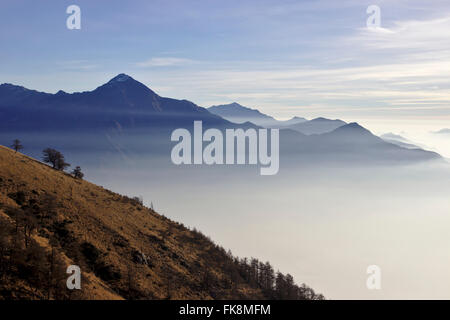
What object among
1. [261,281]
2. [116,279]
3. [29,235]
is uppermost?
[29,235]

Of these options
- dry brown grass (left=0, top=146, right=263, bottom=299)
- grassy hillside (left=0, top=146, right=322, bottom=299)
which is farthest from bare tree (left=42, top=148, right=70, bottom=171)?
dry brown grass (left=0, top=146, right=263, bottom=299)

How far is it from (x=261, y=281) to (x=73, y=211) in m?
45.8

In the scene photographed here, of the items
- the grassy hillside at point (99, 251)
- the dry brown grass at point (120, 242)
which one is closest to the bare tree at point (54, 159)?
the grassy hillside at point (99, 251)

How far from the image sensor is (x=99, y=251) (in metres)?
59.6

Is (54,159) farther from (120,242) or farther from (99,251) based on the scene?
(99,251)

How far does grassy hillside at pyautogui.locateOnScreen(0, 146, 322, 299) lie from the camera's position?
135ft

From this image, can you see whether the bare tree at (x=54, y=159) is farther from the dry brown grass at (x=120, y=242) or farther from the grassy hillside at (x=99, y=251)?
the dry brown grass at (x=120, y=242)

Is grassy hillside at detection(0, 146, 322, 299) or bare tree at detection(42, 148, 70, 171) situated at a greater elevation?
bare tree at detection(42, 148, 70, 171)

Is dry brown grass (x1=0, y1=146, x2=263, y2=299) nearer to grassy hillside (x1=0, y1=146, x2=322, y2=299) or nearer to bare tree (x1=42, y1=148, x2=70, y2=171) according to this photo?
grassy hillside (x1=0, y1=146, x2=322, y2=299)

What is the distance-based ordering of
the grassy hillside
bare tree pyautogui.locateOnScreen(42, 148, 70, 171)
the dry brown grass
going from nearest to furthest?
1. the grassy hillside
2. the dry brown grass
3. bare tree pyautogui.locateOnScreen(42, 148, 70, 171)

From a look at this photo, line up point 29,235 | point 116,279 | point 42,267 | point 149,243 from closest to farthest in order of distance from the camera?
point 42,267
point 29,235
point 116,279
point 149,243
